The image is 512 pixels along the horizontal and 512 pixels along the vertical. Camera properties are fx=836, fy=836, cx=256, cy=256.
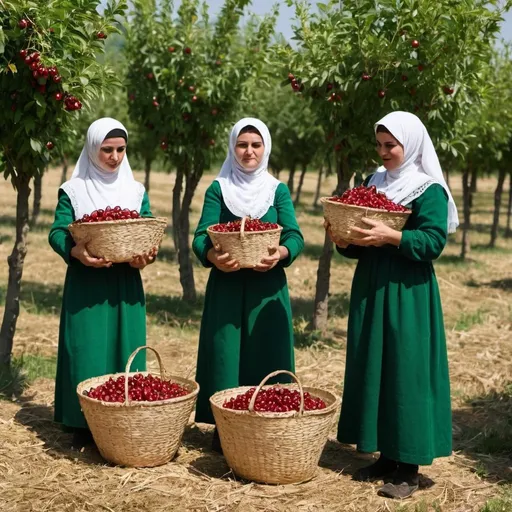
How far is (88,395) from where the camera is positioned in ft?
17.7

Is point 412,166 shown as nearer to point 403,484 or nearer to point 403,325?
point 403,325

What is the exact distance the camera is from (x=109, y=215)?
5414 millimetres

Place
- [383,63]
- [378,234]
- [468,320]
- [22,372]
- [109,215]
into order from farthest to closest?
[468,320] < [383,63] < [22,372] < [109,215] < [378,234]

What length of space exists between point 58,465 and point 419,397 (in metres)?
2.40

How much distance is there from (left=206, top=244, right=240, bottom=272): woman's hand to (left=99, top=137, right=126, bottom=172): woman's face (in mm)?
933

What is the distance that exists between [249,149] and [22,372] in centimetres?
361

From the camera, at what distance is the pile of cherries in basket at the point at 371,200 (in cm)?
498

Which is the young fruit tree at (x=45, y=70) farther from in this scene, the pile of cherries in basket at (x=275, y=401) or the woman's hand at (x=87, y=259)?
the pile of cherries in basket at (x=275, y=401)

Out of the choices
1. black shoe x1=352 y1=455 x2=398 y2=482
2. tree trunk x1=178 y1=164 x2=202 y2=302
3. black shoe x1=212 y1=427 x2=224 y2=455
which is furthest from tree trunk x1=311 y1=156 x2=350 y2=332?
black shoe x1=352 y1=455 x2=398 y2=482

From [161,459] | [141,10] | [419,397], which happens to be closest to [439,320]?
[419,397]

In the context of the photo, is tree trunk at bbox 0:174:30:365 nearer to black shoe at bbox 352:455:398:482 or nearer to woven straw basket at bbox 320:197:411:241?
woven straw basket at bbox 320:197:411:241

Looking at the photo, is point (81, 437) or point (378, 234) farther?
point (81, 437)

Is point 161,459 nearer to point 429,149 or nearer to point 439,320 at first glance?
point 439,320

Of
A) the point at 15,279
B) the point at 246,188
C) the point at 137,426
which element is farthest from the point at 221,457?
the point at 15,279
